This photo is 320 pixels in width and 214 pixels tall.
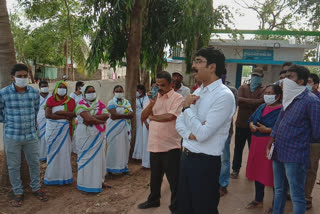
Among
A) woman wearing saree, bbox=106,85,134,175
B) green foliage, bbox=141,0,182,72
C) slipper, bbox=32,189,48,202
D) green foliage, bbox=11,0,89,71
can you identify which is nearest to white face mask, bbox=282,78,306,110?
woman wearing saree, bbox=106,85,134,175

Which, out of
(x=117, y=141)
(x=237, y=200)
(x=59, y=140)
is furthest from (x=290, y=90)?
(x=59, y=140)

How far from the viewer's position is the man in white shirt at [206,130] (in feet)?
7.54

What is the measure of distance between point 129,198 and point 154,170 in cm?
97

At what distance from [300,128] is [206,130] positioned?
4.17 feet

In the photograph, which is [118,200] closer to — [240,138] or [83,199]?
[83,199]

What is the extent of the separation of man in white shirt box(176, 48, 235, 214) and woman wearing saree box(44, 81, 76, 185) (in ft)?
9.77

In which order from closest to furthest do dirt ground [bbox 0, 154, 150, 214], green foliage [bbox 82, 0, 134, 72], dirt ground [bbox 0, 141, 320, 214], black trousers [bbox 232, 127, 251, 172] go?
dirt ground [bbox 0, 141, 320, 214], dirt ground [bbox 0, 154, 150, 214], black trousers [bbox 232, 127, 251, 172], green foliage [bbox 82, 0, 134, 72]

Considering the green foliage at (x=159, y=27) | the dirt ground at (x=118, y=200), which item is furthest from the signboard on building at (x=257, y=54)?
the dirt ground at (x=118, y=200)

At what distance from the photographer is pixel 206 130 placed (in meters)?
2.26

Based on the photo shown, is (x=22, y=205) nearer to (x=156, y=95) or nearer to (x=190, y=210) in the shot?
(x=156, y=95)

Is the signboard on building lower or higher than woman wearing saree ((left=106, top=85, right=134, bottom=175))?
higher

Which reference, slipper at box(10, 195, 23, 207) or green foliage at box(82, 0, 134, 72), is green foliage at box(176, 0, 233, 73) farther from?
slipper at box(10, 195, 23, 207)

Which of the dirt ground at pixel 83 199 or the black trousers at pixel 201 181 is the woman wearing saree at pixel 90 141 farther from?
the black trousers at pixel 201 181

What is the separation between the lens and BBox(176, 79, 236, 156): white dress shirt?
2277mm
